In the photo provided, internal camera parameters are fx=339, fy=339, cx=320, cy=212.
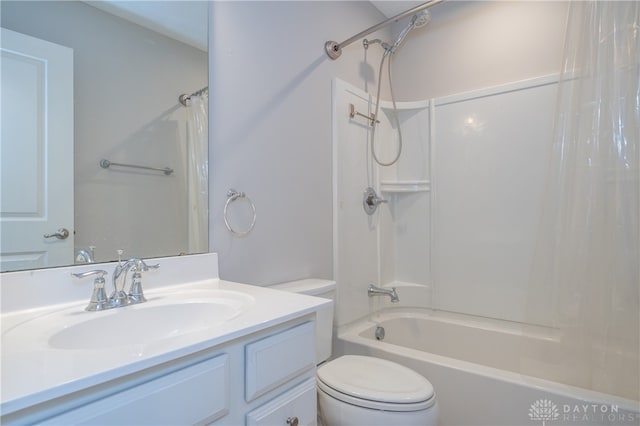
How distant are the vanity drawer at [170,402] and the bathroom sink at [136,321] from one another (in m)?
0.10

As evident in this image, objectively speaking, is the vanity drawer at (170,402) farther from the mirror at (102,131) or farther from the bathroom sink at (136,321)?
the mirror at (102,131)

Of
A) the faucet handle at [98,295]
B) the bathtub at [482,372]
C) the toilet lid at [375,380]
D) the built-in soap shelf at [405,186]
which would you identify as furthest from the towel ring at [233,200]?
the built-in soap shelf at [405,186]

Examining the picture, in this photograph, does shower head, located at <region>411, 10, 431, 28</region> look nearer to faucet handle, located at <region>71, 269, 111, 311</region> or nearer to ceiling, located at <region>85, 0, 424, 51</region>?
ceiling, located at <region>85, 0, 424, 51</region>

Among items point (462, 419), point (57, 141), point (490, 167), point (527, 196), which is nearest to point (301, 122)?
point (57, 141)

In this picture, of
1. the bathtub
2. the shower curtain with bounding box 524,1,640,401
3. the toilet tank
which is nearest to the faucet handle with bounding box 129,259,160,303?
the toilet tank

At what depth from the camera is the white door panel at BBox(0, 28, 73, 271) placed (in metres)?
0.87

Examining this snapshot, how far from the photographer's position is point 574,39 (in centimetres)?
152

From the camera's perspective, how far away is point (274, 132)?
5.16ft

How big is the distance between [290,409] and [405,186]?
1.82 m

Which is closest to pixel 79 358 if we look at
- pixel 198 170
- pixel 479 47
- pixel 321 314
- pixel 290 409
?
pixel 290 409

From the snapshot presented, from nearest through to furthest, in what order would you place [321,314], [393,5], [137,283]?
1. [137,283]
2. [321,314]
3. [393,5]

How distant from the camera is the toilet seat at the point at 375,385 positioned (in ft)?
3.88

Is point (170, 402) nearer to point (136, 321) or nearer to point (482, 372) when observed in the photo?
point (136, 321)

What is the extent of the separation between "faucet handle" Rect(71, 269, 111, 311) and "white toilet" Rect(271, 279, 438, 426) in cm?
73
